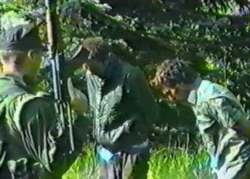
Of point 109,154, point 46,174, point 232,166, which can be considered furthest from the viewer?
point 109,154

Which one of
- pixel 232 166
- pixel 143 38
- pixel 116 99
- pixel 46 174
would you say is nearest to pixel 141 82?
pixel 116 99

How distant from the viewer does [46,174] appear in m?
4.88

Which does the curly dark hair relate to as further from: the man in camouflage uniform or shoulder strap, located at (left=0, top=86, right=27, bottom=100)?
shoulder strap, located at (left=0, top=86, right=27, bottom=100)

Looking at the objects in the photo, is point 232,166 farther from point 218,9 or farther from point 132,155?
point 218,9

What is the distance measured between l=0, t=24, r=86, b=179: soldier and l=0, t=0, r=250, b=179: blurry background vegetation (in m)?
3.69

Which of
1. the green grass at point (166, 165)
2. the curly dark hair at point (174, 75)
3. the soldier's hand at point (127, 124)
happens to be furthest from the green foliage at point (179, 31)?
the curly dark hair at point (174, 75)

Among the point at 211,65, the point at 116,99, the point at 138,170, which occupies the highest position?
the point at 116,99

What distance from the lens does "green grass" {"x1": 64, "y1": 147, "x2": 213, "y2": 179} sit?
763cm

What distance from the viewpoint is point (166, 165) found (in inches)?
336

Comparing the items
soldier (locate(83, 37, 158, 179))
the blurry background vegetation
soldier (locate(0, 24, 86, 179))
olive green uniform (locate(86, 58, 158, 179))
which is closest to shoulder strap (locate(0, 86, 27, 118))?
soldier (locate(0, 24, 86, 179))

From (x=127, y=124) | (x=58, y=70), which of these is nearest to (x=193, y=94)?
(x=127, y=124)

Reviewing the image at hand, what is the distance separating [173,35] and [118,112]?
4.01 meters

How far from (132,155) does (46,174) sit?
997mm

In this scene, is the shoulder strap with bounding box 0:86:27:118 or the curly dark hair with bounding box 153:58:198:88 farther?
the curly dark hair with bounding box 153:58:198:88
